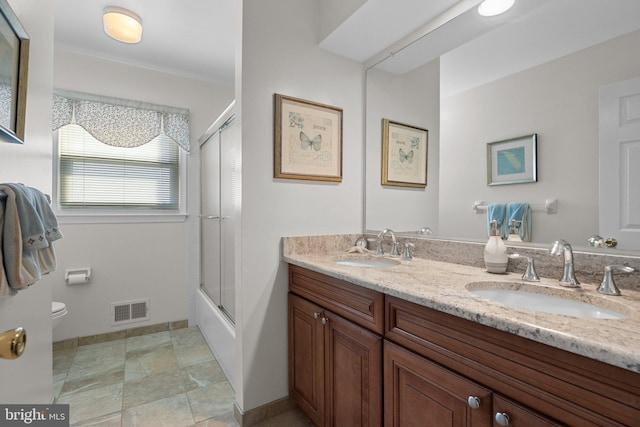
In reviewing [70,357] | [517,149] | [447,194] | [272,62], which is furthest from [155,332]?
[517,149]

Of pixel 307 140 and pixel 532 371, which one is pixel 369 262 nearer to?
pixel 307 140

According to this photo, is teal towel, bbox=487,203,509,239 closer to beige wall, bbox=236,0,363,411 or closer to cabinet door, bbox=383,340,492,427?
cabinet door, bbox=383,340,492,427

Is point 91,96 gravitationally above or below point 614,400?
above

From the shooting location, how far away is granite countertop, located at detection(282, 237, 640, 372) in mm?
577

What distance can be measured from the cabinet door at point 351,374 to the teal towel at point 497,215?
73cm

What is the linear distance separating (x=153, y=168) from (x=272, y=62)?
1841mm

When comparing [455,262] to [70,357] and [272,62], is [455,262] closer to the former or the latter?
[272,62]

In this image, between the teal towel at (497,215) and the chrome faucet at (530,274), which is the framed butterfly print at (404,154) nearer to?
the teal towel at (497,215)

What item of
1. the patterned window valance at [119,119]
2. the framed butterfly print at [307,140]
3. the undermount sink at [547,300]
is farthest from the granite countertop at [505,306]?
the patterned window valance at [119,119]

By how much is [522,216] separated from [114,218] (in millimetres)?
3052

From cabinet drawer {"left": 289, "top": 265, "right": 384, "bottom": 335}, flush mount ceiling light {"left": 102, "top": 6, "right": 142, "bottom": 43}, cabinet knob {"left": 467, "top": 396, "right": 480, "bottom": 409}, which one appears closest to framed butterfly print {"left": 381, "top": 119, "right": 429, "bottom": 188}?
cabinet drawer {"left": 289, "top": 265, "right": 384, "bottom": 335}

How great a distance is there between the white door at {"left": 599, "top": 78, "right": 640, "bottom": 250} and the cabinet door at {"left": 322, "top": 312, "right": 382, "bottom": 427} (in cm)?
90

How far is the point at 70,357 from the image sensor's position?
2.34 meters

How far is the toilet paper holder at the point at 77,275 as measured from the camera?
2451mm
